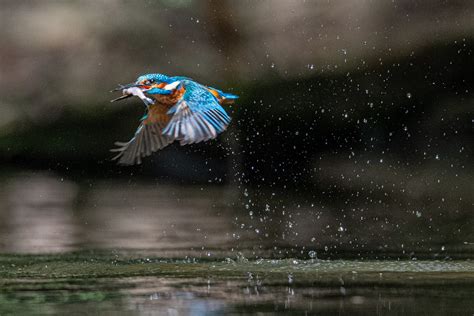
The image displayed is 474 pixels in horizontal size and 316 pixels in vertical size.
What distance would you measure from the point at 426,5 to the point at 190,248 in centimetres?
441

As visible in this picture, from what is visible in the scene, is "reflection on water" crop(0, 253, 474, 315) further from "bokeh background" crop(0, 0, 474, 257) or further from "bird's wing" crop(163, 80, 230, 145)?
"bokeh background" crop(0, 0, 474, 257)

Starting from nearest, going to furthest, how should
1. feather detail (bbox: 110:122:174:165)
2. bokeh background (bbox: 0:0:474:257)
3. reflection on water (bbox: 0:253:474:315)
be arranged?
reflection on water (bbox: 0:253:474:315) → feather detail (bbox: 110:122:174:165) → bokeh background (bbox: 0:0:474:257)

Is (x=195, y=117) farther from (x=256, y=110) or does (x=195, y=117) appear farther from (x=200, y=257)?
(x=256, y=110)

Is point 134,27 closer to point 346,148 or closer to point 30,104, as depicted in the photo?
point 30,104

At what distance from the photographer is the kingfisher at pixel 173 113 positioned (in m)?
7.32

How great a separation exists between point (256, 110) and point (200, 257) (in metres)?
4.14

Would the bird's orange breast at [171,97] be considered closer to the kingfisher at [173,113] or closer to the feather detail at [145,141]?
the kingfisher at [173,113]

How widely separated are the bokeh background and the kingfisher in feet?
7.58

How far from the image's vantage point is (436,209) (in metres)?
10.6

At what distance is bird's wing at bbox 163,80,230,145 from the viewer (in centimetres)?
726

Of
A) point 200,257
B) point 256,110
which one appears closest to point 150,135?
point 200,257

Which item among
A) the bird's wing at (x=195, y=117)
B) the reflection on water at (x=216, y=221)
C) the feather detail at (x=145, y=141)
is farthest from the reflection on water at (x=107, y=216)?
the bird's wing at (x=195, y=117)

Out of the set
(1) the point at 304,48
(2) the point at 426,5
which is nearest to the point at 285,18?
(1) the point at 304,48

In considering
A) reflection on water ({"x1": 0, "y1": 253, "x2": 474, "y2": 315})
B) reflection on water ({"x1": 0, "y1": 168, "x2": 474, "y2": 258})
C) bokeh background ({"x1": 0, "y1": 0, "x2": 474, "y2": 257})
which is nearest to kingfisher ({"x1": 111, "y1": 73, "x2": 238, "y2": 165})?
reflection on water ({"x1": 0, "y1": 253, "x2": 474, "y2": 315})
